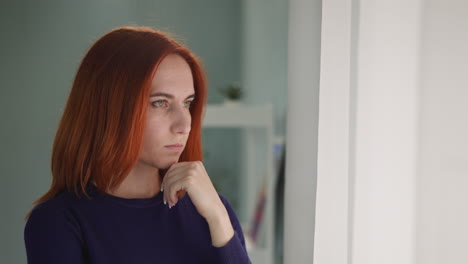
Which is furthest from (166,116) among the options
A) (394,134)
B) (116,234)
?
(394,134)

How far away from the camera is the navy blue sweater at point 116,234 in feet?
3.22

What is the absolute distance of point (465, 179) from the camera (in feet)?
2.26

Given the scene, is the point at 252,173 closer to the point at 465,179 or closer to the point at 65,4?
the point at 65,4

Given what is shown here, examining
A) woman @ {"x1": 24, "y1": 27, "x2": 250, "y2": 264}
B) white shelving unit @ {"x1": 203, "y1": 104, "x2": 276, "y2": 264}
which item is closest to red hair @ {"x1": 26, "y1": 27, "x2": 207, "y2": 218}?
woman @ {"x1": 24, "y1": 27, "x2": 250, "y2": 264}

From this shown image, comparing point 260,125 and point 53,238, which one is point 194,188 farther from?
point 260,125

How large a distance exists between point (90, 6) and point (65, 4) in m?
0.17

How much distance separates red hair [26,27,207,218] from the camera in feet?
3.26

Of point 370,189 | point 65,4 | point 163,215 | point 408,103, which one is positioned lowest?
point 163,215

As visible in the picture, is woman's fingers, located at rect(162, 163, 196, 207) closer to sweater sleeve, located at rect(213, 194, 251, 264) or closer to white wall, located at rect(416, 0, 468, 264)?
sweater sleeve, located at rect(213, 194, 251, 264)

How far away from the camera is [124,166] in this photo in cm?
102

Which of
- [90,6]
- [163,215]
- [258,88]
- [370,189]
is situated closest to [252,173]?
[258,88]

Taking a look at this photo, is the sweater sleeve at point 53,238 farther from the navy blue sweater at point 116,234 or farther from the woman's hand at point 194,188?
the woman's hand at point 194,188

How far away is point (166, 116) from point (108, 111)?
4.4 inches

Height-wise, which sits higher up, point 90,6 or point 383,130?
point 90,6
